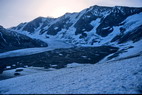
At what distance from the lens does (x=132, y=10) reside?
157125mm

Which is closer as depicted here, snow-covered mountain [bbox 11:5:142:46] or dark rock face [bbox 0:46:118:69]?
dark rock face [bbox 0:46:118:69]

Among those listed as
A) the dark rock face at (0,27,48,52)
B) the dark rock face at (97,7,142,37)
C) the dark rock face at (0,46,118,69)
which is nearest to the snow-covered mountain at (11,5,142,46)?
the dark rock face at (97,7,142,37)

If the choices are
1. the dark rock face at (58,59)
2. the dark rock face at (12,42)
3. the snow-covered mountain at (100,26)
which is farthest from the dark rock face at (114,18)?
the dark rock face at (58,59)

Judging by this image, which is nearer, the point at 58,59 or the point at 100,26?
the point at 58,59

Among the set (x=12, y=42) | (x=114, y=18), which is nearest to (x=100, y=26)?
(x=114, y=18)

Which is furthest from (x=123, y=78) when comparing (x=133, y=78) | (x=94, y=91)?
(x=94, y=91)

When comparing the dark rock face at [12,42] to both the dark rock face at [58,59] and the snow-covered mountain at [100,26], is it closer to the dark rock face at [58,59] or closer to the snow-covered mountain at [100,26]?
the dark rock face at [58,59]

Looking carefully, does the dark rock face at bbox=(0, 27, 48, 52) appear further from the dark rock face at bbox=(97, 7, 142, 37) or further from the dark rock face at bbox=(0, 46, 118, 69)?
the dark rock face at bbox=(97, 7, 142, 37)

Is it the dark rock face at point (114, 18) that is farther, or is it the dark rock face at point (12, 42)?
the dark rock face at point (114, 18)

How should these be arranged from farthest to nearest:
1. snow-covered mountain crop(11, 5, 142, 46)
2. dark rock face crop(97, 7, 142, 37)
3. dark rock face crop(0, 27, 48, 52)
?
dark rock face crop(97, 7, 142, 37) → snow-covered mountain crop(11, 5, 142, 46) → dark rock face crop(0, 27, 48, 52)

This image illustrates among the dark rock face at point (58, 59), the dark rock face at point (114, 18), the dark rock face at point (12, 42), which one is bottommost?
the dark rock face at point (58, 59)

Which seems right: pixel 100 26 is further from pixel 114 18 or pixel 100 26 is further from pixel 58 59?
pixel 58 59

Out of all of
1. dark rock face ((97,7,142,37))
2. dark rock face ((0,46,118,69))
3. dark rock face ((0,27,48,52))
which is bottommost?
→ dark rock face ((0,46,118,69))

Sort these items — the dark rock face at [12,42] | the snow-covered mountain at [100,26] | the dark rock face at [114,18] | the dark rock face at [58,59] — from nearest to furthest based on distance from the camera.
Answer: the dark rock face at [58,59] < the dark rock face at [12,42] < the snow-covered mountain at [100,26] < the dark rock face at [114,18]
